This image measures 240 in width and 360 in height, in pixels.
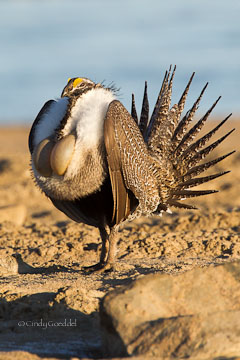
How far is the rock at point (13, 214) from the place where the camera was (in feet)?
25.6

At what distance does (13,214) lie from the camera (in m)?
7.93

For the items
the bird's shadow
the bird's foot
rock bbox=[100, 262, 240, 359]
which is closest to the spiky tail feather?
the bird's foot

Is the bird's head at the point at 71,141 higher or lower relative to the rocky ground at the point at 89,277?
higher

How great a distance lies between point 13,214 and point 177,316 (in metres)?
5.27

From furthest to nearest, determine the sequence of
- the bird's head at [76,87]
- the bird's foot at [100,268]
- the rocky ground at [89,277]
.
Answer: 1. the bird's foot at [100,268]
2. the bird's head at [76,87]
3. the rocky ground at [89,277]

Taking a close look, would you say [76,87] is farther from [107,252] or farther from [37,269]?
[37,269]

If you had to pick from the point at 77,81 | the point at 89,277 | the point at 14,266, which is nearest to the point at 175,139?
the point at 77,81

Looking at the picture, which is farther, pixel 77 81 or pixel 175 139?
pixel 175 139

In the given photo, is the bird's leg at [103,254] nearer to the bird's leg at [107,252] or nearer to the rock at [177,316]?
the bird's leg at [107,252]

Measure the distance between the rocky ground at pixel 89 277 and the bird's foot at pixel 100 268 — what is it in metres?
0.10

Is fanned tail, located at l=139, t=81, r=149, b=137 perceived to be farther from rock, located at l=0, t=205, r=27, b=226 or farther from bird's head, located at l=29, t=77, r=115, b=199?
rock, located at l=0, t=205, r=27, b=226

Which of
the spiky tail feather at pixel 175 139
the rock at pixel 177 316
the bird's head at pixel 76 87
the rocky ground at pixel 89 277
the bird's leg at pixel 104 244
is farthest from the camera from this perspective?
the spiky tail feather at pixel 175 139

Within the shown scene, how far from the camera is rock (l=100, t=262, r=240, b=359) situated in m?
2.72

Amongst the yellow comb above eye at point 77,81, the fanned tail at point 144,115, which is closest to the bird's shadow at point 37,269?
the fanned tail at point 144,115
